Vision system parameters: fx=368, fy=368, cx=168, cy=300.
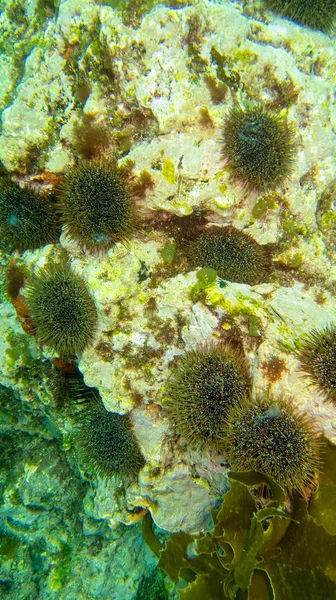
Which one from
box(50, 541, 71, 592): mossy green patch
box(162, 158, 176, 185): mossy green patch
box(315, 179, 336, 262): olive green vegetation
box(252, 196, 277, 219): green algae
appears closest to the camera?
box(162, 158, 176, 185): mossy green patch

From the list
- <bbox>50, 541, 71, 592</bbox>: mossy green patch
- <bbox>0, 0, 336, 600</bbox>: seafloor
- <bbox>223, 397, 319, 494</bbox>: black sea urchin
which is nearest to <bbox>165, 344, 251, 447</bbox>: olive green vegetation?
<bbox>223, 397, 319, 494</bbox>: black sea urchin

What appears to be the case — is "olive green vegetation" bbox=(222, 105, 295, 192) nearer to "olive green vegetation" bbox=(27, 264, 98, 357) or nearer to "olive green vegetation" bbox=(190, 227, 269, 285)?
"olive green vegetation" bbox=(190, 227, 269, 285)

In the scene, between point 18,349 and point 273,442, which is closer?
point 273,442

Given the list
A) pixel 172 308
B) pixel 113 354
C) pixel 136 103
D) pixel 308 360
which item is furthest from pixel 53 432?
pixel 136 103

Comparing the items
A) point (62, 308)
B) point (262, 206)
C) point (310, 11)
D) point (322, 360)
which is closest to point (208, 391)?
point (322, 360)

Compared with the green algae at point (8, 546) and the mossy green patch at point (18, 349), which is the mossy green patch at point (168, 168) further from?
the green algae at point (8, 546)

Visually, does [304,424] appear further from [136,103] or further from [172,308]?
[136,103]

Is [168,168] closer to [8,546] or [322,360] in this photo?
[322,360]
